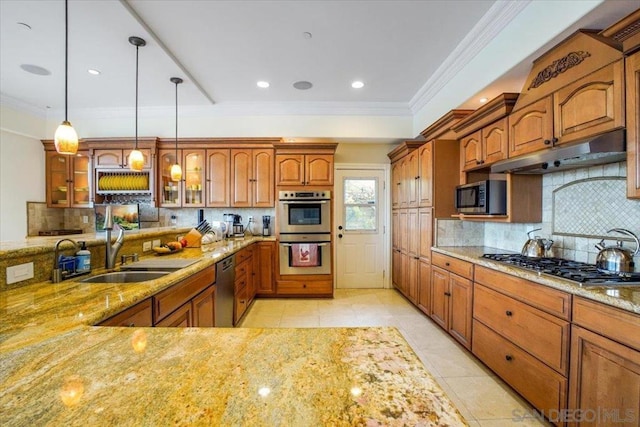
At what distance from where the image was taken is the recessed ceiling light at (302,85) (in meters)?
3.48

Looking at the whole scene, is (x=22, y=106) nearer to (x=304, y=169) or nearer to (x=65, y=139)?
(x=65, y=139)

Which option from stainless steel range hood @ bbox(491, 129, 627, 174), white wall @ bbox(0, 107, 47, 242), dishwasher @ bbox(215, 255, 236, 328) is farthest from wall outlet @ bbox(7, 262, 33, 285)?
white wall @ bbox(0, 107, 47, 242)

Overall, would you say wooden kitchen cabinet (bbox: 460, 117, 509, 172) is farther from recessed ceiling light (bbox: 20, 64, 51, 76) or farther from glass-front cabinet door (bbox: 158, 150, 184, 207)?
recessed ceiling light (bbox: 20, 64, 51, 76)

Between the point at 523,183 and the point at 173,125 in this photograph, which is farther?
the point at 173,125

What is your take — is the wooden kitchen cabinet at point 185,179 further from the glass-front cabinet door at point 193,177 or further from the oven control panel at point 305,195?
the oven control panel at point 305,195

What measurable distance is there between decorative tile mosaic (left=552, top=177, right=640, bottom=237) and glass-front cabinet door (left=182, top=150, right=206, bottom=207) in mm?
4316

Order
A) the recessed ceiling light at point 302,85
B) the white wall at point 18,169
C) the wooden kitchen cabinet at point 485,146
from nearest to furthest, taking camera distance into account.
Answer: the wooden kitchen cabinet at point 485,146
the recessed ceiling light at point 302,85
the white wall at point 18,169

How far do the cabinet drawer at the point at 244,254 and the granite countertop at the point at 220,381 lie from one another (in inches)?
86.1

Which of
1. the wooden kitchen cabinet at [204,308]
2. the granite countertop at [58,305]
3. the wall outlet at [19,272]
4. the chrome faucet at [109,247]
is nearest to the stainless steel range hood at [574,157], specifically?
the granite countertop at [58,305]

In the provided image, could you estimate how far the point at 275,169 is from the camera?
4125 mm

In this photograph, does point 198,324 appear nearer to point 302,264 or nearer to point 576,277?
point 302,264

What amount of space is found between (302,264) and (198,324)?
207 cm

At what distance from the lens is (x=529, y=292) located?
5.77 feet

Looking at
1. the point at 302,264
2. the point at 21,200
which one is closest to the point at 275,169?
the point at 302,264
